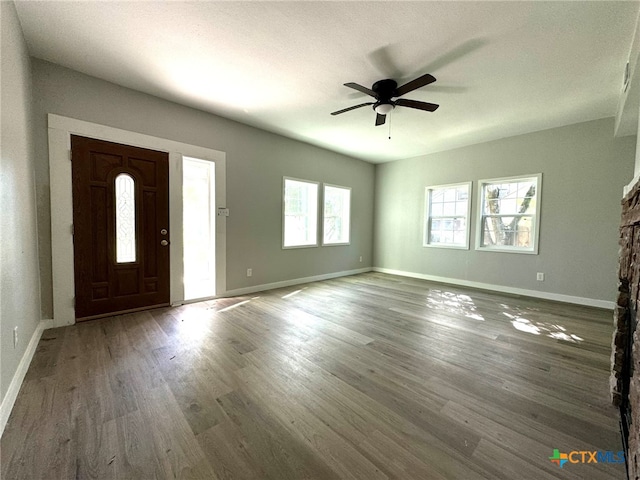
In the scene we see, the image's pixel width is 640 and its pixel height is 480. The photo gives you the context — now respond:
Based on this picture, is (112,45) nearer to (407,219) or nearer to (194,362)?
(194,362)

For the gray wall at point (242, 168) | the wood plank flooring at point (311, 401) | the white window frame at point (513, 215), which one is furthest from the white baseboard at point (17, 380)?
the white window frame at point (513, 215)

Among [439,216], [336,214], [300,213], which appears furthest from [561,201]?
[300,213]

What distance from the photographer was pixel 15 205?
1955 millimetres

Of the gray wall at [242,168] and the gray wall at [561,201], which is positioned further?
the gray wall at [561,201]

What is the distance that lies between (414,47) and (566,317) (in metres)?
3.83

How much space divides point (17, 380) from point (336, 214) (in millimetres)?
5212

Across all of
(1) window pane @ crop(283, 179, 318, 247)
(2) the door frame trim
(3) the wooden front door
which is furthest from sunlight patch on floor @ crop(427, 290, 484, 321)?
(2) the door frame trim

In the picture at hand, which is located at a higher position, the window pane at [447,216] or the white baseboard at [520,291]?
the window pane at [447,216]

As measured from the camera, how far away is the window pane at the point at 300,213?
501 cm

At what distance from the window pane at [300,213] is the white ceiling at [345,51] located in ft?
5.48

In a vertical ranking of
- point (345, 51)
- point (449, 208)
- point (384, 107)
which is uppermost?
point (345, 51)

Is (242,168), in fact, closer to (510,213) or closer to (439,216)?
(439,216)

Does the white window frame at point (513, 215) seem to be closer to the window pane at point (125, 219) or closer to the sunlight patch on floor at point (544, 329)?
the sunlight patch on floor at point (544, 329)

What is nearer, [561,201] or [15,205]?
[15,205]
